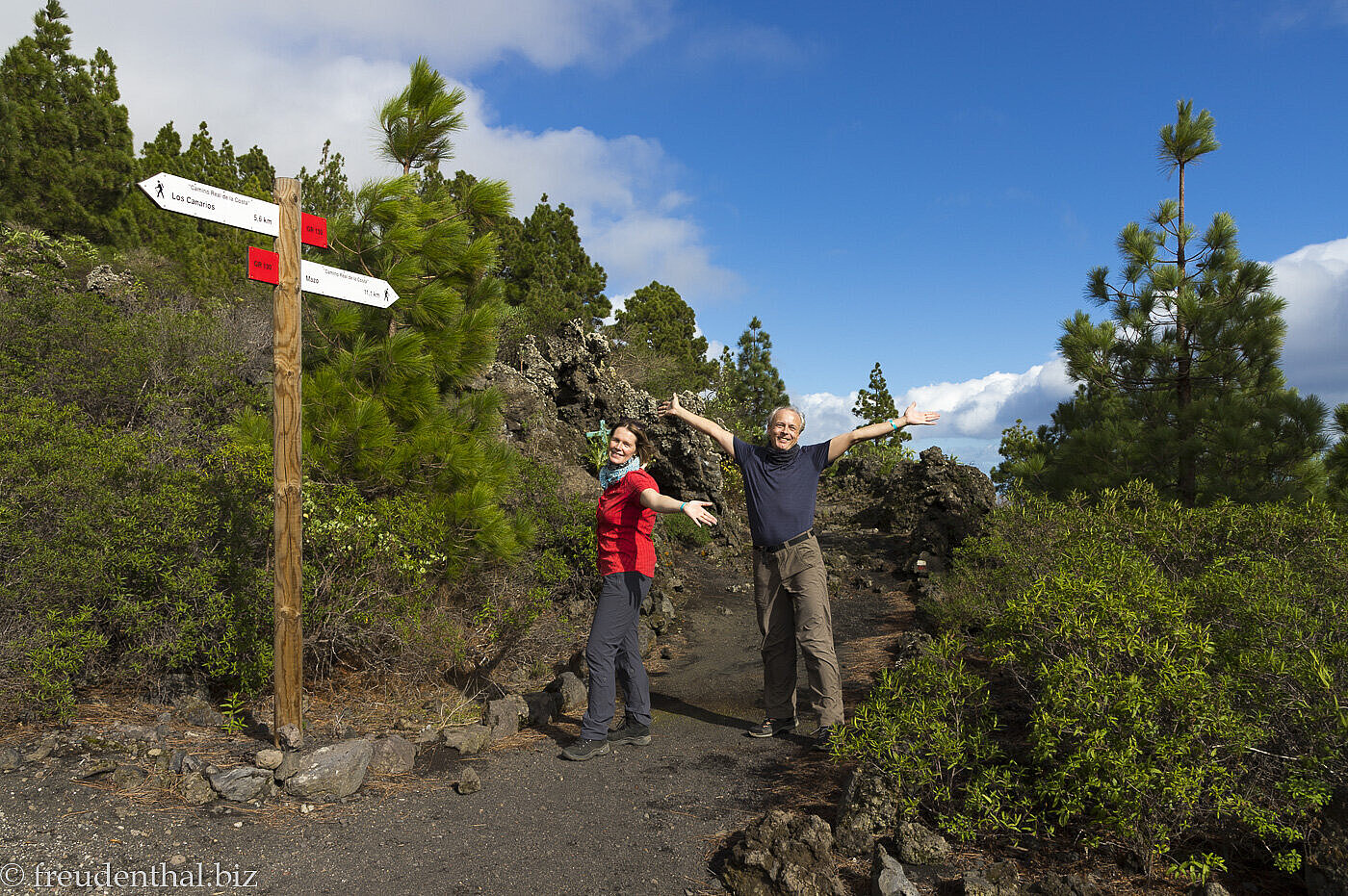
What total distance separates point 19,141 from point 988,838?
2101 centimetres

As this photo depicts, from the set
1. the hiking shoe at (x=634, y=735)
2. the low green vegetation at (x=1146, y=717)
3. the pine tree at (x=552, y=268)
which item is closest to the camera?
the low green vegetation at (x=1146, y=717)

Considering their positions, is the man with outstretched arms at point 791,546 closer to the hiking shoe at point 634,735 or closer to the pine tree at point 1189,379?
the hiking shoe at point 634,735

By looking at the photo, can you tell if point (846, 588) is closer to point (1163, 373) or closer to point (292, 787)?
point (1163, 373)

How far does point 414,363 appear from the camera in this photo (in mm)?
6148

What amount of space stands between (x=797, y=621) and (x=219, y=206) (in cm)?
424

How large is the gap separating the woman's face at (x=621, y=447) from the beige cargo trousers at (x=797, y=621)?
107cm

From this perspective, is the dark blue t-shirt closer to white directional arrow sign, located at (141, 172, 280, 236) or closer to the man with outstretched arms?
the man with outstretched arms

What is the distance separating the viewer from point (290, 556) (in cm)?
450

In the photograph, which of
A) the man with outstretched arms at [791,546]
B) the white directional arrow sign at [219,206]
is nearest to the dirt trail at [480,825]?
the man with outstretched arms at [791,546]

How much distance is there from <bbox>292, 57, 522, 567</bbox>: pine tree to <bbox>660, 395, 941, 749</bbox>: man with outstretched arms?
8.17 ft

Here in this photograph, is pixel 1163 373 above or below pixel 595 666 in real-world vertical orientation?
above

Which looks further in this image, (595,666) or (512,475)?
(512,475)

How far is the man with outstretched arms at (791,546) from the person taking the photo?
15.0ft

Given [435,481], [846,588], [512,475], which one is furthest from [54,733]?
[846,588]
